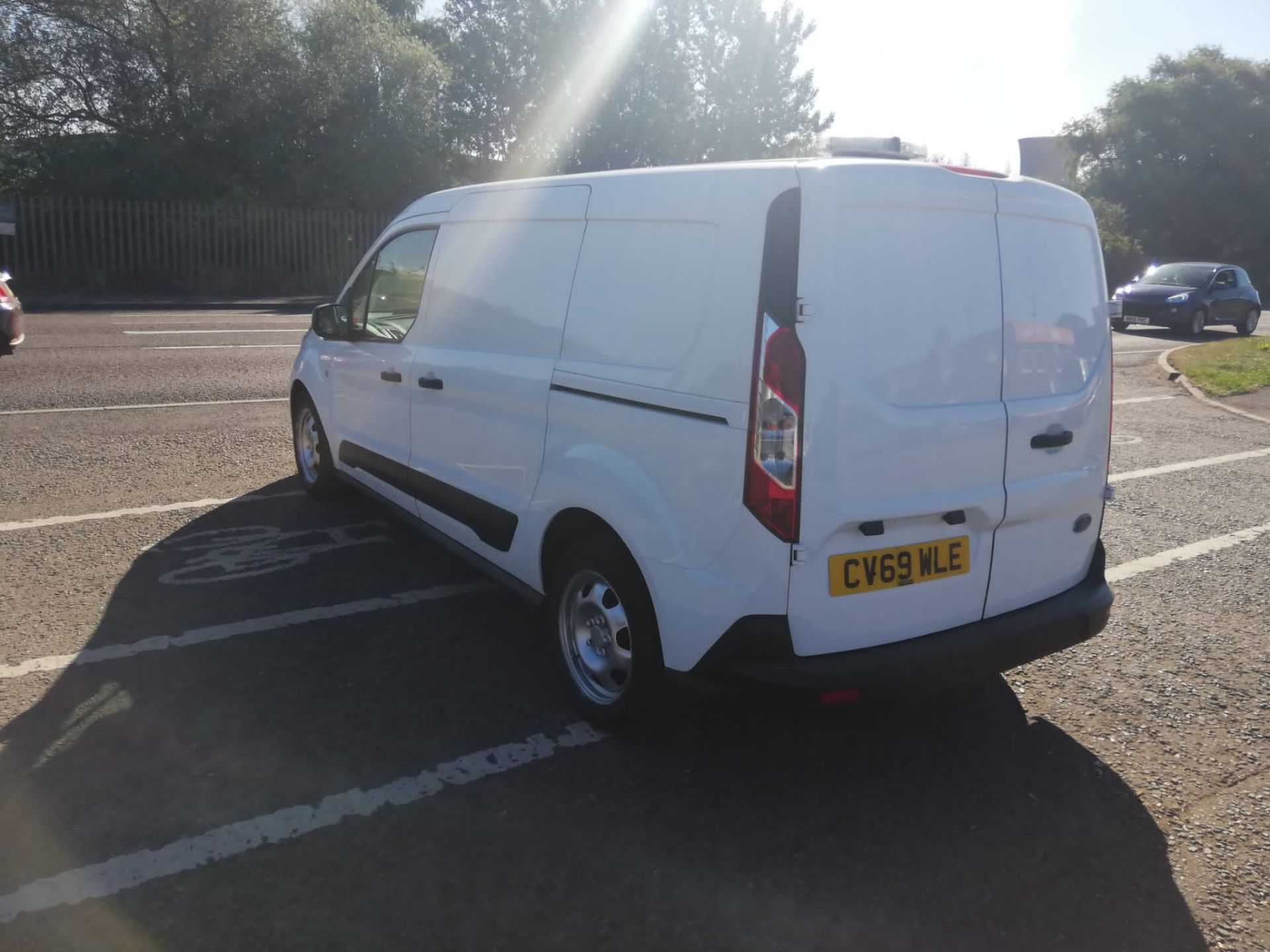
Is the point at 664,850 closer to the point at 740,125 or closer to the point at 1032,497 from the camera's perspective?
the point at 1032,497

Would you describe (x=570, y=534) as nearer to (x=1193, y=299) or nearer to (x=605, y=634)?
(x=605, y=634)

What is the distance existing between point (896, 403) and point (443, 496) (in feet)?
8.06

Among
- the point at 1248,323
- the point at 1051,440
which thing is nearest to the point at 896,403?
the point at 1051,440

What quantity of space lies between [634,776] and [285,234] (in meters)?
25.0

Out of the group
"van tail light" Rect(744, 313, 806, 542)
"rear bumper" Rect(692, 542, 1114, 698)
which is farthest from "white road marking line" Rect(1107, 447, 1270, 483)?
"van tail light" Rect(744, 313, 806, 542)

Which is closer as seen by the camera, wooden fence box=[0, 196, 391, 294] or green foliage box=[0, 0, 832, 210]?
wooden fence box=[0, 196, 391, 294]

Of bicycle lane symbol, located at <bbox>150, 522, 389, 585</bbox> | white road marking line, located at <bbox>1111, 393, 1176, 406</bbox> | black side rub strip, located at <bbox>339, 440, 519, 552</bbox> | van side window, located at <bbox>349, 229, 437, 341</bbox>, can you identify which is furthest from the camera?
white road marking line, located at <bbox>1111, 393, 1176, 406</bbox>

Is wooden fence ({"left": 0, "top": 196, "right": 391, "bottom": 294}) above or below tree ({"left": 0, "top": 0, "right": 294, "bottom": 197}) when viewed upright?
below

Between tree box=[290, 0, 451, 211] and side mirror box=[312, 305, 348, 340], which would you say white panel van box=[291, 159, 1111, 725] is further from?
tree box=[290, 0, 451, 211]

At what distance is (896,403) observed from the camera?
3289 millimetres

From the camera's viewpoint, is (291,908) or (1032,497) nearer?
(291,908)

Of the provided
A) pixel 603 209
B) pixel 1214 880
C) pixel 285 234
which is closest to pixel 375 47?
pixel 285 234

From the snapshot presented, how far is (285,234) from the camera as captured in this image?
26.1 m

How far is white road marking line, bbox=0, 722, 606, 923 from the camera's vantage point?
293cm
